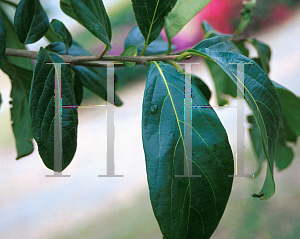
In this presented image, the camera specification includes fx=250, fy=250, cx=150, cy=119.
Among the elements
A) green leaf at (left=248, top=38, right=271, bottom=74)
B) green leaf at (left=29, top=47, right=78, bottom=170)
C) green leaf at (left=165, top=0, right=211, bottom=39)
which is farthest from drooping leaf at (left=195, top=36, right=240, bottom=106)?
green leaf at (left=29, top=47, right=78, bottom=170)

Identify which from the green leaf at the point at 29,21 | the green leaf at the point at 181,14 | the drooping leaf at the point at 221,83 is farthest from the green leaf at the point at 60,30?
the drooping leaf at the point at 221,83

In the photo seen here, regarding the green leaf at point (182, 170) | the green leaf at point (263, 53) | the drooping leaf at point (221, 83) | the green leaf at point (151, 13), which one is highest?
the green leaf at point (151, 13)

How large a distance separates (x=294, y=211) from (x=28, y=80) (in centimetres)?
92

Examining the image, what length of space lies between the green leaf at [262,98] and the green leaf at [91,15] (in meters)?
0.10

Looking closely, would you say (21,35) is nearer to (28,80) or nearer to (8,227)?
(28,80)

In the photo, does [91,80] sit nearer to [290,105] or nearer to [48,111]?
[48,111]

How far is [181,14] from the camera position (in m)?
0.28

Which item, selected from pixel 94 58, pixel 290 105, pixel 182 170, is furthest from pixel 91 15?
pixel 290 105

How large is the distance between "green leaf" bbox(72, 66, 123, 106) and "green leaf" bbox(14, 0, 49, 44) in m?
0.06

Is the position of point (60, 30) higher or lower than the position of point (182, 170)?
higher

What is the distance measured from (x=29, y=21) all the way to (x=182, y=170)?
0.26 meters

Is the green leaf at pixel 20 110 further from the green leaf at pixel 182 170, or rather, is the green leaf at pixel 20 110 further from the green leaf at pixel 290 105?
the green leaf at pixel 290 105

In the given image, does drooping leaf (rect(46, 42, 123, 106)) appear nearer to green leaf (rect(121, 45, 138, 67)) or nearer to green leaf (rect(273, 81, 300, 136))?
green leaf (rect(121, 45, 138, 67))

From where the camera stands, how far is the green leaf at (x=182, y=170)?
0.19 m
